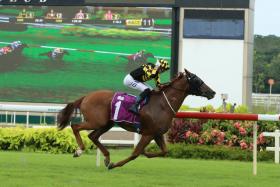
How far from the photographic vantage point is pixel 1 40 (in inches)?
1132

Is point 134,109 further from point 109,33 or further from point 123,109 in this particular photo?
point 109,33

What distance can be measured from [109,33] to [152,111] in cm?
1862

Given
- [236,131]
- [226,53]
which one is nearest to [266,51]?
[226,53]

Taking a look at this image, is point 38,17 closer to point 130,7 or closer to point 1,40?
point 1,40

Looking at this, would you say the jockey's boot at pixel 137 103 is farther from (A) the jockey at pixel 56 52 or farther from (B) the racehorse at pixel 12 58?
(B) the racehorse at pixel 12 58

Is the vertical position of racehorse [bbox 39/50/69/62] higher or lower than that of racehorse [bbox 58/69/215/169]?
higher

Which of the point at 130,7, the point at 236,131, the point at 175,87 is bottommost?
the point at 236,131

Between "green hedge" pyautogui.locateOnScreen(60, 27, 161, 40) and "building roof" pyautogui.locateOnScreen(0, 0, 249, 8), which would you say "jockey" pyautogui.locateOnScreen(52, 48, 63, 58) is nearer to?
"green hedge" pyautogui.locateOnScreen(60, 27, 161, 40)

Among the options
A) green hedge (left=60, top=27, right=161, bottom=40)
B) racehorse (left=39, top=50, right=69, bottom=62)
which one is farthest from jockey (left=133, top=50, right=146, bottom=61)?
racehorse (left=39, top=50, right=69, bottom=62)

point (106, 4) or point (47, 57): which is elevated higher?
point (106, 4)

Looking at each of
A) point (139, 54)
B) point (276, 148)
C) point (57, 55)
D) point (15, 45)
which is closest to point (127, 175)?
point (276, 148)

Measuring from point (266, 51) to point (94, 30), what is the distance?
7294 cm

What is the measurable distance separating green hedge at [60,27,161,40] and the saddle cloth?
17.8 m

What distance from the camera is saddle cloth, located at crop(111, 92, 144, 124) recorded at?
10.2 metres
